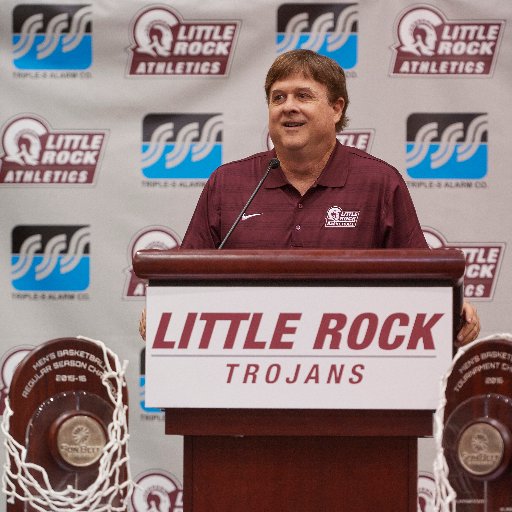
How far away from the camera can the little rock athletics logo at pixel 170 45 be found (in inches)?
134

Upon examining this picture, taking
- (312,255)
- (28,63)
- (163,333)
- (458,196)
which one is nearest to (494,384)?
(312,255)

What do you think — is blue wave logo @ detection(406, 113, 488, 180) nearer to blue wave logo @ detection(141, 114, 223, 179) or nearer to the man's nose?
blue wave logo @ detection(141, 114, 223, 179)

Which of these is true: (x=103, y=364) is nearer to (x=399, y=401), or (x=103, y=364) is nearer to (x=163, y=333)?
(x=163, y=333)

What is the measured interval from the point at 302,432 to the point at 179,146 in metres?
2.19

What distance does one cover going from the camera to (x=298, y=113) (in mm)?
2254

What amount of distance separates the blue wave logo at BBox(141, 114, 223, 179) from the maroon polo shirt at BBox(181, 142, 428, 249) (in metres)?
1.11

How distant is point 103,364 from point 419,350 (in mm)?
617

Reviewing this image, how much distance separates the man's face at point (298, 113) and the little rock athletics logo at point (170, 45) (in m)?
1.18

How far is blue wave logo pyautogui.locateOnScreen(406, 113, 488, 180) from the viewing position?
11.0ft

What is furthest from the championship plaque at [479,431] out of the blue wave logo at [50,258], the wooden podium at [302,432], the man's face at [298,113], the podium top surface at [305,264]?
the blue wave logo at [50,258]

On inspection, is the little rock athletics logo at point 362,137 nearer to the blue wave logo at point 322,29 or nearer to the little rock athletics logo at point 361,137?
the little rock athletics logo at point 361,137

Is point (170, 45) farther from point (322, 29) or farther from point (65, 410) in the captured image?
point (65, 410)

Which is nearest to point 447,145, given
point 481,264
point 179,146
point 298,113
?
point 481,264

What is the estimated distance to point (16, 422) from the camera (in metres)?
1.62
